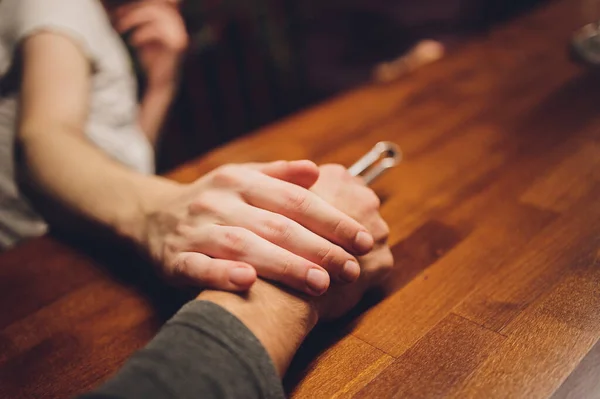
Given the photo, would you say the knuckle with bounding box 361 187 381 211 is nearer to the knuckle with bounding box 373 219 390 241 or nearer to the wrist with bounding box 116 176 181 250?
the knuckle with bounding box 373 219 390 241

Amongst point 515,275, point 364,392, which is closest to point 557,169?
point 515,275

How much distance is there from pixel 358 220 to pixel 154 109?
0.88 m

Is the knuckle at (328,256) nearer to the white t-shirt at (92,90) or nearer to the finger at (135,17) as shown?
the white t-shirt at (92,90)

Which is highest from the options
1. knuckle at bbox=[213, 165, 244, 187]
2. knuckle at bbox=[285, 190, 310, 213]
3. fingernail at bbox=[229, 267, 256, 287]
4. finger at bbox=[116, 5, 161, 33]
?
finger at bbox=[116, 5, 161, 33]

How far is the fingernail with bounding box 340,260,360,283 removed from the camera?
1.79 ft

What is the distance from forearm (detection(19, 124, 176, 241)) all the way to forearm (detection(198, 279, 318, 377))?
0.64 feet

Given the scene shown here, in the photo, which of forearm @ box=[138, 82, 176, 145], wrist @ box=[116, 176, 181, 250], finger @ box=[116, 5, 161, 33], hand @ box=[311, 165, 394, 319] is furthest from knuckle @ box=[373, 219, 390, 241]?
finger @ box=[116, 5, 161, 33]

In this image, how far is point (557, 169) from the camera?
77cm

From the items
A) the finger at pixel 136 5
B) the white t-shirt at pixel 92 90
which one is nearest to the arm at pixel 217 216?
the white t-shirt at pixel 92 90

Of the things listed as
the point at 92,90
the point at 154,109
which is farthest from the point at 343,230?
the point at 154,109

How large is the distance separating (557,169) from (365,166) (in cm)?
27

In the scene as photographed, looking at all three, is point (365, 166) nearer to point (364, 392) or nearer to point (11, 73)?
point (364, 392)

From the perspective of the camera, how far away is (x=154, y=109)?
1.34m

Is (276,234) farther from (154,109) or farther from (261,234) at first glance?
(154,109)
